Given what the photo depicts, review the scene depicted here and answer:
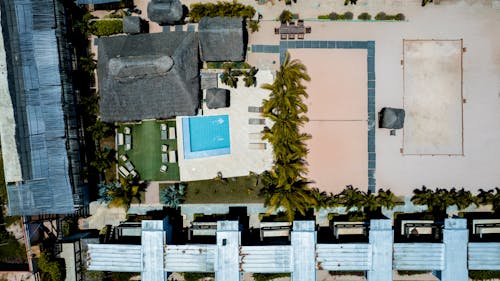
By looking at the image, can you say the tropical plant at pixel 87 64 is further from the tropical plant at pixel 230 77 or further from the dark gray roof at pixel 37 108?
the tropical plant at pixel 230 77

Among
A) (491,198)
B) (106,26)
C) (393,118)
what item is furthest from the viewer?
(106,26)

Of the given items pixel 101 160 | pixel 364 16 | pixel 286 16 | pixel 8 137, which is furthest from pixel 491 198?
pixel 8 137

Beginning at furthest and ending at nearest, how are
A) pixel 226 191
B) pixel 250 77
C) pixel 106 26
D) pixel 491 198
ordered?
pixel 226 191, pixel 106 26, pixel 250 77, pixel 491 198

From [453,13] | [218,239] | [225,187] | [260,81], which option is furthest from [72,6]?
[453,13]

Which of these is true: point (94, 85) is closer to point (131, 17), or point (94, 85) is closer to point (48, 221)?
point (131, 17)

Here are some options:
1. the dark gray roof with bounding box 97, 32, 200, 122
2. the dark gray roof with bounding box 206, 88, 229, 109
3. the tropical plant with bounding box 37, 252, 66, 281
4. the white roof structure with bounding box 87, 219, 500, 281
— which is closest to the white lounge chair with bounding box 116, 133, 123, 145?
the dark gray roof with bounding box 97, 32, 200, 122

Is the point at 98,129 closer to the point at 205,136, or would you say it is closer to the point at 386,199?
the point at 205,136

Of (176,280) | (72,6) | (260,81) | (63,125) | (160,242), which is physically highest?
(72,6)
